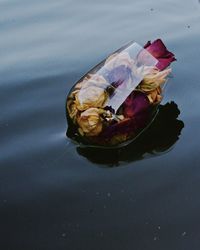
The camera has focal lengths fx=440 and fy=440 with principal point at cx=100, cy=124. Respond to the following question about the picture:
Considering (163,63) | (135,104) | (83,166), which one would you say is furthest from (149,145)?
(163,63)

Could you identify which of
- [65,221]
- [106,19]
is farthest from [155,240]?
[106,19]

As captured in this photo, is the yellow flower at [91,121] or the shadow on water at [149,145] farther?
the shadow on water at [149,145]

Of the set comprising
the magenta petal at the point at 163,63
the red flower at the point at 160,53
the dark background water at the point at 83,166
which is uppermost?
the red flower at the point at 160,53

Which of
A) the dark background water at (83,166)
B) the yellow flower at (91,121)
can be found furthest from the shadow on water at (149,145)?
the yellow flower at (91,121)

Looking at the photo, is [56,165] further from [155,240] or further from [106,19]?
[106,19]

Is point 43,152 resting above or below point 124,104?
below

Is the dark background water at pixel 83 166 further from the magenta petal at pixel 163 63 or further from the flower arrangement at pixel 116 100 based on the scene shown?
the magenta petal at pixel 163 63

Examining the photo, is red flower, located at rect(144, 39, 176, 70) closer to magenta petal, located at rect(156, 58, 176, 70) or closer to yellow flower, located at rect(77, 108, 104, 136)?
magenta petal, located at rect(156, 58, 176, 70)

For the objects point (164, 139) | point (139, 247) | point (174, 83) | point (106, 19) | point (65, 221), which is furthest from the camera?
point (106, 19)
